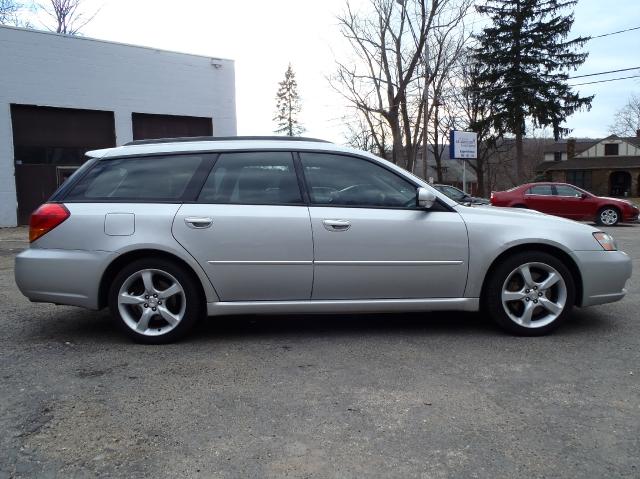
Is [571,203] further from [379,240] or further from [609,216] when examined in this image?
[379,240]

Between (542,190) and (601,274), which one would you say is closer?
(601,274)

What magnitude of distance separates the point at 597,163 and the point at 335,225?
172 ft

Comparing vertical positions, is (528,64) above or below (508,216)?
above

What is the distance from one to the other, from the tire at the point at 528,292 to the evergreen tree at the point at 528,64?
33641mm

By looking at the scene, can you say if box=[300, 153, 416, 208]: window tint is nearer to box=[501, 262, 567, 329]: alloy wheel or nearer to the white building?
box=[501, 262, 567, 329]: alloy wheel

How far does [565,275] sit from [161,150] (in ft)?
11.6

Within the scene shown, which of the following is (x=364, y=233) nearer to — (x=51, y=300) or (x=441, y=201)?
(x=441, y=201)

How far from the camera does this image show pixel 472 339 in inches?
168

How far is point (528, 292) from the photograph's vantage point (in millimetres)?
4270

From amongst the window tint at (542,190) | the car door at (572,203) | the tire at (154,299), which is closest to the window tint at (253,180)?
the tire at (154,299)

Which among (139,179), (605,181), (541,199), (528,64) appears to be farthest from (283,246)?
(605,181)

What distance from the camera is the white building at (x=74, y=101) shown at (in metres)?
15.3

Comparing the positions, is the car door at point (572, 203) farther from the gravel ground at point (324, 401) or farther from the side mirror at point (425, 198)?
the side mirror at point (425, 198)

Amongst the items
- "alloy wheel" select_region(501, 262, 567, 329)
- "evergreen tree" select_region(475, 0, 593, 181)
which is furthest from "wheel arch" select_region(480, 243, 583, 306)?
"evergreen tree" select_region(475, 0, 593, 181)
